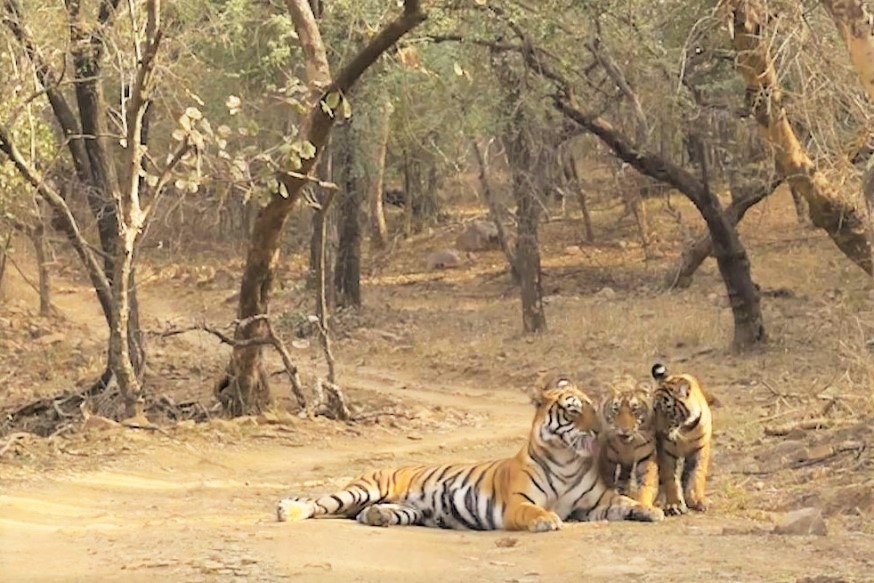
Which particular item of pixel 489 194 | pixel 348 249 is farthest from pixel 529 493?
pixel 348 249

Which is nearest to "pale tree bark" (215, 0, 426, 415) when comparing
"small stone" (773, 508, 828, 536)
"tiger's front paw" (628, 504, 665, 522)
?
"tiger's front paw" (628, 504, 665, 522)

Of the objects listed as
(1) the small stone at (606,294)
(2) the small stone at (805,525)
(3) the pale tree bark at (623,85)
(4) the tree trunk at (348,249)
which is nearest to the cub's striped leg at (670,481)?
(2) the small stone at (805,525)

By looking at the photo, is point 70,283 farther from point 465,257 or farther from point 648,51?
point 648,51

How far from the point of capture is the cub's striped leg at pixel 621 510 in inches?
282

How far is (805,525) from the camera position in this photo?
251 inches

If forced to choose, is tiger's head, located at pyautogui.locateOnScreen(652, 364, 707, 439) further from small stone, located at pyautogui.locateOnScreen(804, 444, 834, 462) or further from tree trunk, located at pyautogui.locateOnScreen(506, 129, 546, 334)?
tree trunk, located at pyautogui.locateOnScreen(506, 129, 546, 334)

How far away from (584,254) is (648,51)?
42.4 feet

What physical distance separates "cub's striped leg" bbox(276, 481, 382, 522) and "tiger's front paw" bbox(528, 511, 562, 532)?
112 centimetres

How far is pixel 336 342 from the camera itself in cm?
2280

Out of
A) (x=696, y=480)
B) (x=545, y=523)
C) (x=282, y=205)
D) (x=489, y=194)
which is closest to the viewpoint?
(x=545, y=523)

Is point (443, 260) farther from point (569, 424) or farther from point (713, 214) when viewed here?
point (569, 424)

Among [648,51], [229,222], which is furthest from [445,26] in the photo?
[229,222]

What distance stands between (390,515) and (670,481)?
1513mm

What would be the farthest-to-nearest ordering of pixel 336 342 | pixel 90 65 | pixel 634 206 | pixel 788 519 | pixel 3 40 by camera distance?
pixel 634 206 < pixel 336 342 < pixel 90 65 < pixel 3 40 < pixel 788 519
